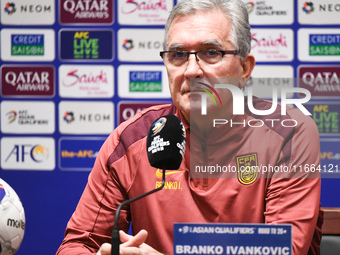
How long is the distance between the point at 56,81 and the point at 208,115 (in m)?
1.33

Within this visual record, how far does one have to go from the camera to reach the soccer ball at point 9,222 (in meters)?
0.67

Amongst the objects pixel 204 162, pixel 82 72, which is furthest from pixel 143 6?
pixel 204 162

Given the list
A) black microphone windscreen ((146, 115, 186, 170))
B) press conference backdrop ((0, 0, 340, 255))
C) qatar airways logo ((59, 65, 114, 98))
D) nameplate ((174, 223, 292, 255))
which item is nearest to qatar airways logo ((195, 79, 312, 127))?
black microphone windscreen ((146, 115, 186, 170))

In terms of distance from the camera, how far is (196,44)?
3.34 ft

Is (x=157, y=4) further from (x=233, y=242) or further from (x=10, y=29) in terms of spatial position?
(x=233, y=242)

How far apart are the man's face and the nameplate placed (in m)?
0.47

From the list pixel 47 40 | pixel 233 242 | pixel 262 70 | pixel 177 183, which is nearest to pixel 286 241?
pixel 233 242

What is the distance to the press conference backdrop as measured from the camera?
2.10 m

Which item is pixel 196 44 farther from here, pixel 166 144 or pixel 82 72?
pixel 82 72

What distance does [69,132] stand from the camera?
2197mm

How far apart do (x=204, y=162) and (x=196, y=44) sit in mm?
308

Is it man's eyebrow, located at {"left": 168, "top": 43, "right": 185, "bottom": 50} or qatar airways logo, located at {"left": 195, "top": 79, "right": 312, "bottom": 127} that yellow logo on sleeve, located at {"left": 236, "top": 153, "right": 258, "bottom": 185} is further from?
man's eyebrow, located at {"left": 168, "top": 43, "right": 185, "bottom": 50}

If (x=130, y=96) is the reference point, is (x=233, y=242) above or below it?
below

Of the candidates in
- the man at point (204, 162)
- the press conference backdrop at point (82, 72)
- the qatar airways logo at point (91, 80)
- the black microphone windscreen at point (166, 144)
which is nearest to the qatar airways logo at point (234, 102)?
the man at point (204, 162)
